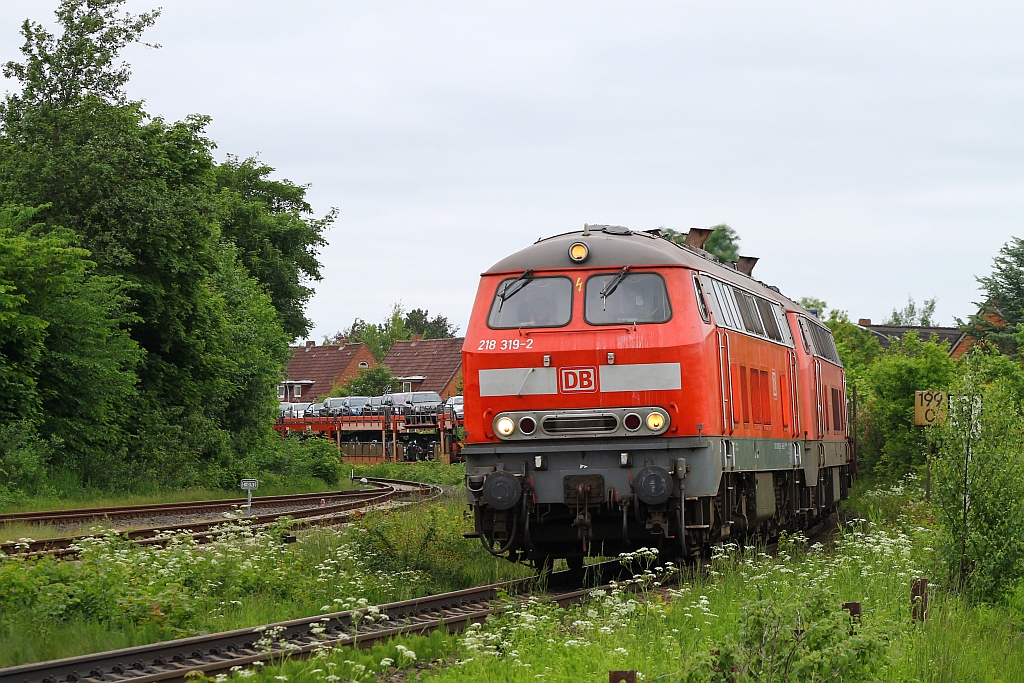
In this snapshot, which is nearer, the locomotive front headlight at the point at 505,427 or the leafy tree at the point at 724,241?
the locomotive front headlight at the point at 505,427

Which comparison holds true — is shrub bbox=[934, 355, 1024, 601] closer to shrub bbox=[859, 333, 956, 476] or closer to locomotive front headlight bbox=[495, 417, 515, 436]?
locomotive front headlight bbox=[495, 417, 515, 436]

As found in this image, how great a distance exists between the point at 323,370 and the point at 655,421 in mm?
93313

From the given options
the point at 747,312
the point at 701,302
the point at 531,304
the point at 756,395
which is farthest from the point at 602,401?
the point at 747,312

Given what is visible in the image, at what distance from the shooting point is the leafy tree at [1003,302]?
43.0 m

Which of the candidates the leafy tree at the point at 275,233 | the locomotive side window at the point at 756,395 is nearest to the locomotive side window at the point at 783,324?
the locomotive side window at the point at 756,395

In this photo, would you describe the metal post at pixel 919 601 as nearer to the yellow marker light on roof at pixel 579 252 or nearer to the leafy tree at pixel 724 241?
the yellow marker light on roof at pixel 579 252

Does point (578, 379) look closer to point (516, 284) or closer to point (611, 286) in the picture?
point (611, 286)

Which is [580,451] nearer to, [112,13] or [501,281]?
[501,281]

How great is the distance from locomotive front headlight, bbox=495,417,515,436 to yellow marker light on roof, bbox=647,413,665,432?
1.38 metres

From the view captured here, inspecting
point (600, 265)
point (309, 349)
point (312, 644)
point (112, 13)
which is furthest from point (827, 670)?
point (309, 349)

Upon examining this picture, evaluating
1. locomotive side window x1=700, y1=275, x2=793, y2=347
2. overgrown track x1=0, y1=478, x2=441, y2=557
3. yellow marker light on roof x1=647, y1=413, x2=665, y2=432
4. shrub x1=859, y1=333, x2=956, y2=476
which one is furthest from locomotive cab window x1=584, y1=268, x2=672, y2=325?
shrub x1=859, y1=333, x2=956, y2=476

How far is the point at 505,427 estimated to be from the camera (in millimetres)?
12727

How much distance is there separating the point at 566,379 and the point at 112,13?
2545 centimetres

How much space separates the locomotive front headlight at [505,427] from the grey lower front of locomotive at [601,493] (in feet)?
0.39
